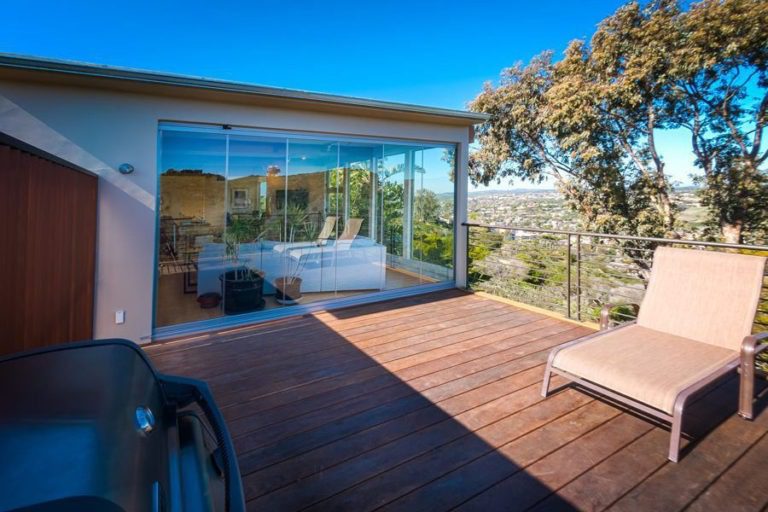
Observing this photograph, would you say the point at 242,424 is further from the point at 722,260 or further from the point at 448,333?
the point at 722,260

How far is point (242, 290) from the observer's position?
4.80 m

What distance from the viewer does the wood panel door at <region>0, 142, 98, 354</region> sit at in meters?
2.07

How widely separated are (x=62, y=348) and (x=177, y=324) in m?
3.40

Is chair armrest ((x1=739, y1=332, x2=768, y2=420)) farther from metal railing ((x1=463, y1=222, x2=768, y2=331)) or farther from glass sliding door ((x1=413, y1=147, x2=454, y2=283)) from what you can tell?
glass sliding door ((x1=413, y1=147, x2=454, y2=283))

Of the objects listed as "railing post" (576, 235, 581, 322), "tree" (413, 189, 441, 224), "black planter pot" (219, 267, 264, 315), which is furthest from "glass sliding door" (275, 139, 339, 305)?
"railing post" (576, 235, 581, 322)

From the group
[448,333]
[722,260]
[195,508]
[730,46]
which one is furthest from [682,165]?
[195,508]

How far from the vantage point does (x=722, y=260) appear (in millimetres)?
3033

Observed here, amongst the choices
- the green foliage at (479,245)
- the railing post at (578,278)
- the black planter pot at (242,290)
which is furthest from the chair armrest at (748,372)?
the black planter pot at (242,290)

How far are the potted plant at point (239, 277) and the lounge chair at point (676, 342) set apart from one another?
11.5 ft

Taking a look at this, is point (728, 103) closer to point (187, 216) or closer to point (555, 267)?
point (555, 267)

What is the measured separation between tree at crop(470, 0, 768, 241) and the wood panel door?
10659mm

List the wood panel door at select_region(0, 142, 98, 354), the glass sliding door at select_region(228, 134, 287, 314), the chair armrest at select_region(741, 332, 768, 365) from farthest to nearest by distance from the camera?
1. the glass sliding door at select_region(228, 134, 287, 314)
2. the chair armrest at select_region(741, 332, 768, 365)
3. the wood panel door at select_region(0, 142, 98, 354)

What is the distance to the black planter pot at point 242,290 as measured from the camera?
15.5 ft

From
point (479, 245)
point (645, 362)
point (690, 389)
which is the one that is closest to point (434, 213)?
point (479, 245)
